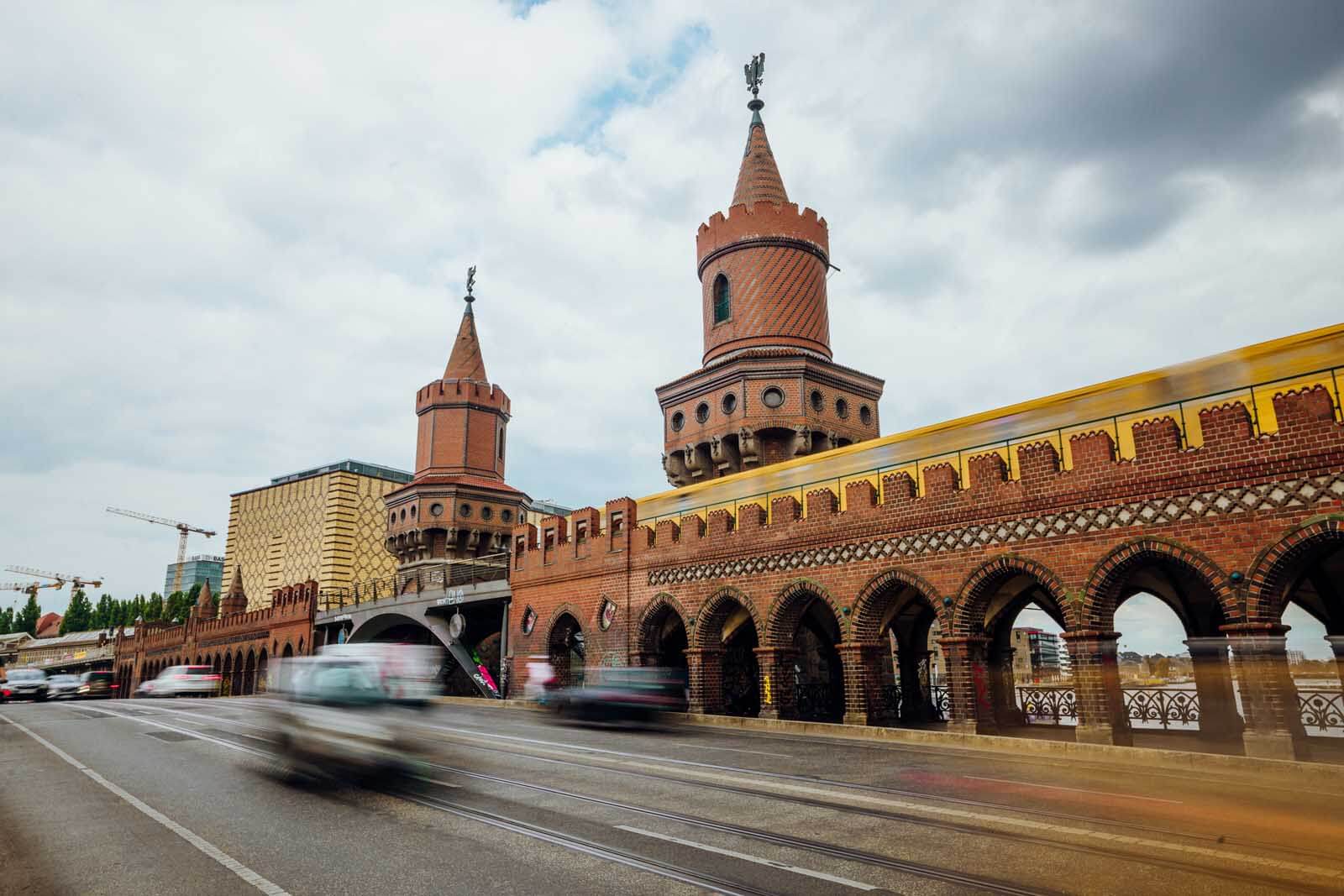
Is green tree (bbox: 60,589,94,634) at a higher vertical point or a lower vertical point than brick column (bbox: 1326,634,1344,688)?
higher

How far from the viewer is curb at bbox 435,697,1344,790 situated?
39.6 feet

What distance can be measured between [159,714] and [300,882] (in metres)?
20.9

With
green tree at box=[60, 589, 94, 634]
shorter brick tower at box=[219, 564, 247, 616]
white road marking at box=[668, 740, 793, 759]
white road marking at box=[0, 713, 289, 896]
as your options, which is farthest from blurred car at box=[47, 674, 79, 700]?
green tree at box=[60, 589, 94, 634]

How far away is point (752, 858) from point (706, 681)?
55.3 feet

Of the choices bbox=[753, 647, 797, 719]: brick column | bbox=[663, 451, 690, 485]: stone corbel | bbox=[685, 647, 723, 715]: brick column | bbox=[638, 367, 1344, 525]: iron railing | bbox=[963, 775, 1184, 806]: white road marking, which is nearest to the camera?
bbox=[963, 775, 1184, 806]: white road marking

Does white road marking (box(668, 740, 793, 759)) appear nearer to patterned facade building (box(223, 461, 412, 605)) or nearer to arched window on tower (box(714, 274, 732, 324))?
arched window on tower (box(714, 274, 732, 324))

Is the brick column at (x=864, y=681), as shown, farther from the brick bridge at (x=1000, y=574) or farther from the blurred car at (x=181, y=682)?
the blurred car at (x=181, y=682)

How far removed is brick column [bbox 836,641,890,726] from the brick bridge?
0.14ft

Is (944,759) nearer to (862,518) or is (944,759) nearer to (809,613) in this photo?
(862,518)

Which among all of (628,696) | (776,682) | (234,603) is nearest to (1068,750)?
(776,682)

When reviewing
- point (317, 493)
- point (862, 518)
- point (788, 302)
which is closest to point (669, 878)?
point (862, 518)

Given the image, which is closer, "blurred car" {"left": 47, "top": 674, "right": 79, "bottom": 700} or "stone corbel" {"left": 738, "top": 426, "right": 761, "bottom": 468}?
"stone corbel" {"left": 738, "top": 426, "right": 761, "bottom": 468}

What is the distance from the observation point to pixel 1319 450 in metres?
13.1

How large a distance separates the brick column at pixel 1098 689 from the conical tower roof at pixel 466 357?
35.9 metres
